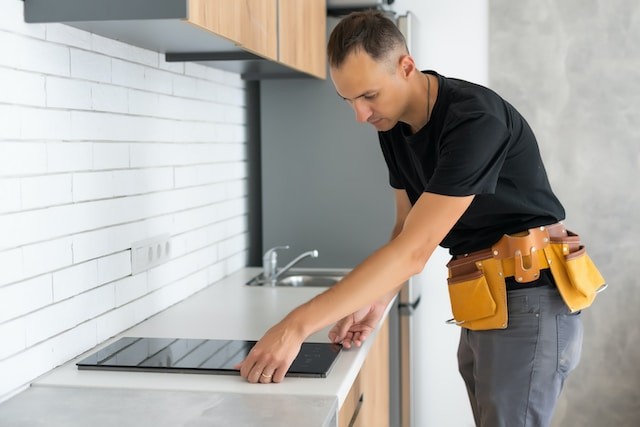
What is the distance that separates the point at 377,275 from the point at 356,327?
0.53 m

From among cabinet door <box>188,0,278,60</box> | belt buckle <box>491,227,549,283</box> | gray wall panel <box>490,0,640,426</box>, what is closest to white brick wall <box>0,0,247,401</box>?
cabinet door <box>188,0,278,60</box>

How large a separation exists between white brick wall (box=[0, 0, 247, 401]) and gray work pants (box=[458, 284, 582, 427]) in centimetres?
103

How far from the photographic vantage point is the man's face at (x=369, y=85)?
1949 mm

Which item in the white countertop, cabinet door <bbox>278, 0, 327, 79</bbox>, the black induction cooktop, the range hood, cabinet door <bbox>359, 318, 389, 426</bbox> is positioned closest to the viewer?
the range hood

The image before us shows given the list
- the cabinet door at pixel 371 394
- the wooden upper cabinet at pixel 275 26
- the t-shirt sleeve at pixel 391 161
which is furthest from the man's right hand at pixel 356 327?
the wooden upper cabinet at pixel 275 26

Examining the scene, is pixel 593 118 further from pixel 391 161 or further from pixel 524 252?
pixel 524 252

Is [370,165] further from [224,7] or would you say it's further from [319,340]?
[224,7]

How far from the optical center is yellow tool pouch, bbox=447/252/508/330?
86.4 inches

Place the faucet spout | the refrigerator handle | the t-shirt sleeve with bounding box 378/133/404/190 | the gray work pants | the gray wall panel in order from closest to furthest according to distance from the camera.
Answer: the gray work pants < the t-shirt sleeve with bounding box 378/133/404/190 < the faucet spout < the refrigerator handle < the gray wall panel

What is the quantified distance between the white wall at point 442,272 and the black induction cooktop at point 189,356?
1909 mm

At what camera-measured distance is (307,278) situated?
351 cm

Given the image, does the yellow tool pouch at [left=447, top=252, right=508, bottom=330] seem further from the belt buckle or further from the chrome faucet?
the chrome faucet

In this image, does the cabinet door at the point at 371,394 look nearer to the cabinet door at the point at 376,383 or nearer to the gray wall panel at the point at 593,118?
the cabinet door at the point at 376,383

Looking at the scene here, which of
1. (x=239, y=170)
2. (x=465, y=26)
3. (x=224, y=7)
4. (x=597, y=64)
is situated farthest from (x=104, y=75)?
(x=597, y=64)
